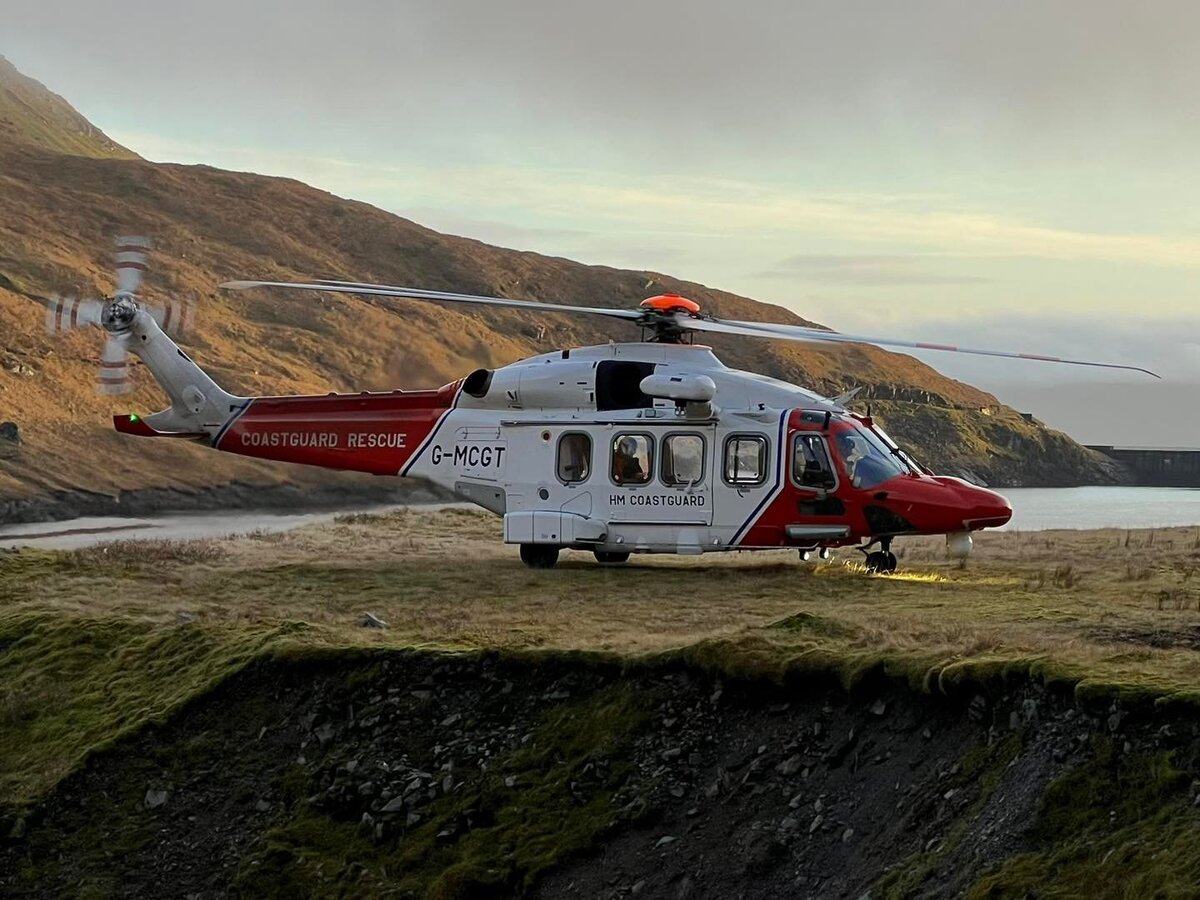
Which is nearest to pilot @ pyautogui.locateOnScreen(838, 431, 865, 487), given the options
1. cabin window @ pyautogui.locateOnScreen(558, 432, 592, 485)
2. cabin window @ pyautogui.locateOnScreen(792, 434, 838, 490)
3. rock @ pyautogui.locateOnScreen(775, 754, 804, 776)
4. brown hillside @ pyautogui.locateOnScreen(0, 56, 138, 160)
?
cabin window @ pyautogui.locateOnScreen(792, 434, 838, 490)

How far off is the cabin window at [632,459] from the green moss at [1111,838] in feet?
44.7

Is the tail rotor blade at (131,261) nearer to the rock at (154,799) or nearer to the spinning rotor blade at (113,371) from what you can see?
the spinning rotor blade at (113,371)

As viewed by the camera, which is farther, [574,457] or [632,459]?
[574,457]

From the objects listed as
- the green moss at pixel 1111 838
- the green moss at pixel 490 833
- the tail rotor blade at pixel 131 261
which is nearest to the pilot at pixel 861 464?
the green moss at pixel 490 833

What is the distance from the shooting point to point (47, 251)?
318 feet

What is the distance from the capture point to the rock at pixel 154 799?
46.9 ft

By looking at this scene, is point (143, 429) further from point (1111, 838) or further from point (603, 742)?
point (1111, 838)

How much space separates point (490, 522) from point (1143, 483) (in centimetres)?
8020

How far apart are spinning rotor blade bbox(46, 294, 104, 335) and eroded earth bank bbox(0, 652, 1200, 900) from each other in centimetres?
1283

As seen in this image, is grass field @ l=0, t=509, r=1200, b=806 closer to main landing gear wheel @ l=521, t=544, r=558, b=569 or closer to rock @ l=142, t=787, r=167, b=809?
main landing gear wheel @ l=521, t=544, r=558, b=569

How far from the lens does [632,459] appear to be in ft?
77.7

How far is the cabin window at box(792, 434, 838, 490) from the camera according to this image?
22.8 metres

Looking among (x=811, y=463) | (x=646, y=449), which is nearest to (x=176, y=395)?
(x=646, y=449)

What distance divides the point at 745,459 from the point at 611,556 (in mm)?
3486
